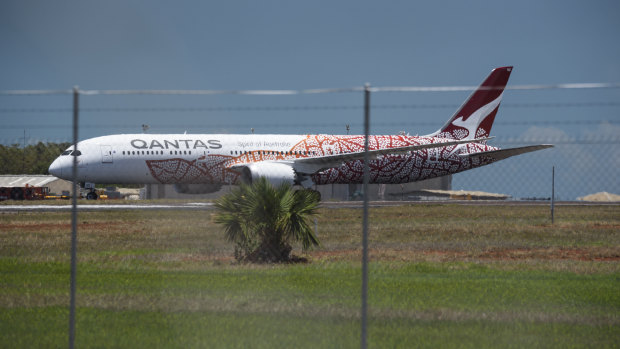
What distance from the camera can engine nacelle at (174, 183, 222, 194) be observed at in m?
40.1

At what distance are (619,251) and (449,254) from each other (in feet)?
16.1

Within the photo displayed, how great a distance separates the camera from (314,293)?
11.3 metres

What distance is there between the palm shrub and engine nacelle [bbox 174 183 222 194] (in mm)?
24770

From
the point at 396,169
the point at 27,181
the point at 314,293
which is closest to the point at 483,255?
the point at 314,293

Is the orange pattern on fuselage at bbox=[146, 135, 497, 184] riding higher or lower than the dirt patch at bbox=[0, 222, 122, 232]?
higher

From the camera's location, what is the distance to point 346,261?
51.0ft

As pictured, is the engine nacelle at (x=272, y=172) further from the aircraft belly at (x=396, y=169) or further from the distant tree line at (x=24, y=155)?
the distant tree line at (x=24, y=155)

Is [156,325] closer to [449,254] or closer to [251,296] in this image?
[251,296]

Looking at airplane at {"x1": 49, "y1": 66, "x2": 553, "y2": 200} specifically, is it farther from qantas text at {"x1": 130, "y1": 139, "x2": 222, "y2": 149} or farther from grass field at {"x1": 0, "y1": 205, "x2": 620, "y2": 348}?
grass field at {"x1": 0, "y1": 205, "x2": 620, "y2": 348}

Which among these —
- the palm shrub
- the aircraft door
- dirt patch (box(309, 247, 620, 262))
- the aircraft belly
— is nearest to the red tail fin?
the aircraft belly

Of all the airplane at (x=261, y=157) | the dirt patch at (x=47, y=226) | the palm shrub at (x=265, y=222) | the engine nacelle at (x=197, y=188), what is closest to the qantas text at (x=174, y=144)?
the airplane at (x=261, y=157)

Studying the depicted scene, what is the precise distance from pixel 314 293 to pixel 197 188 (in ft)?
105

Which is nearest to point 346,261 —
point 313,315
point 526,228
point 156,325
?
point 313,315

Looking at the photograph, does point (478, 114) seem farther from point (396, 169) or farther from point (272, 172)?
point (272, 172)
